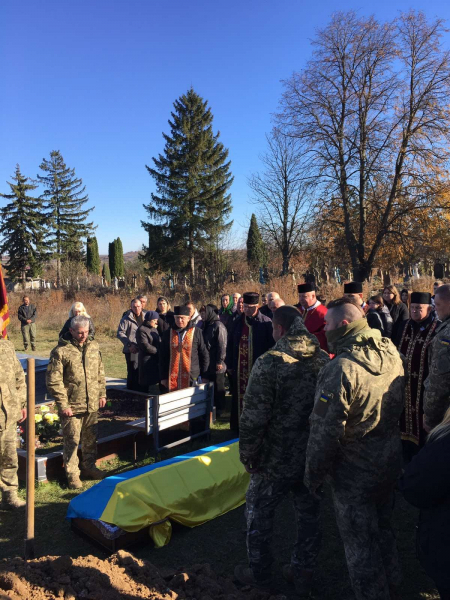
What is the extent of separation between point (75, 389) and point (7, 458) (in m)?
0.95

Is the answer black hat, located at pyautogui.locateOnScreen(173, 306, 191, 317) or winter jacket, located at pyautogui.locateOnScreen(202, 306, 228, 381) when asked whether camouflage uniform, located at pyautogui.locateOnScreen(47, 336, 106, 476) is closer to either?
black hat, located at pyautogui.locateOnScreen(173, 306, 191, 317)

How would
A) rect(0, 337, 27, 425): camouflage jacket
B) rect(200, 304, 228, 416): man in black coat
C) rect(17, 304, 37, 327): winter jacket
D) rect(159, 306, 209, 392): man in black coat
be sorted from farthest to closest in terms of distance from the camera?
rect(17, 304, 37, 327): winter jacket
rect(200, 304, 228, 416): man in black coat
rect(159, 306, 209, 392): man in black coat
rect(0, 337, 27, 425): camouflage jacket

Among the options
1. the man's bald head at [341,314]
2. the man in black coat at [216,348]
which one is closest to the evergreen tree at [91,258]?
the man in black coat at [216,348]

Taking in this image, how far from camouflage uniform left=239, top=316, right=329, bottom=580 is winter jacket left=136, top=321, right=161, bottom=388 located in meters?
4.57

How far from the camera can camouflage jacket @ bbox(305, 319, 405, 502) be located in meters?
2.74

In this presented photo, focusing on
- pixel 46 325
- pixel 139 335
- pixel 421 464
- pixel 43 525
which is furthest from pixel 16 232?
pixel 421 464

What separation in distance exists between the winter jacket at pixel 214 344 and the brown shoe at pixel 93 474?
2410 mm

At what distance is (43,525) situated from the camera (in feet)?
14.3

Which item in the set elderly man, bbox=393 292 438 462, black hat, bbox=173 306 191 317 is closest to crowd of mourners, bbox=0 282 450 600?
elderly man, bbox=393 292 438 462

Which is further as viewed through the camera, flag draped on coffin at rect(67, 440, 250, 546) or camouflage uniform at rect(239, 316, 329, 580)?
flag draped on coffin at rect(67, 440, 250, 546)

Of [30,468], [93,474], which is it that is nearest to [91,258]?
[93,474]

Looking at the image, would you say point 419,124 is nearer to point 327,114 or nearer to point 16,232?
point 327,114

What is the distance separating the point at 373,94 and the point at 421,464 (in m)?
19.2

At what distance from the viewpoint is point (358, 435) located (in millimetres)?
2861
